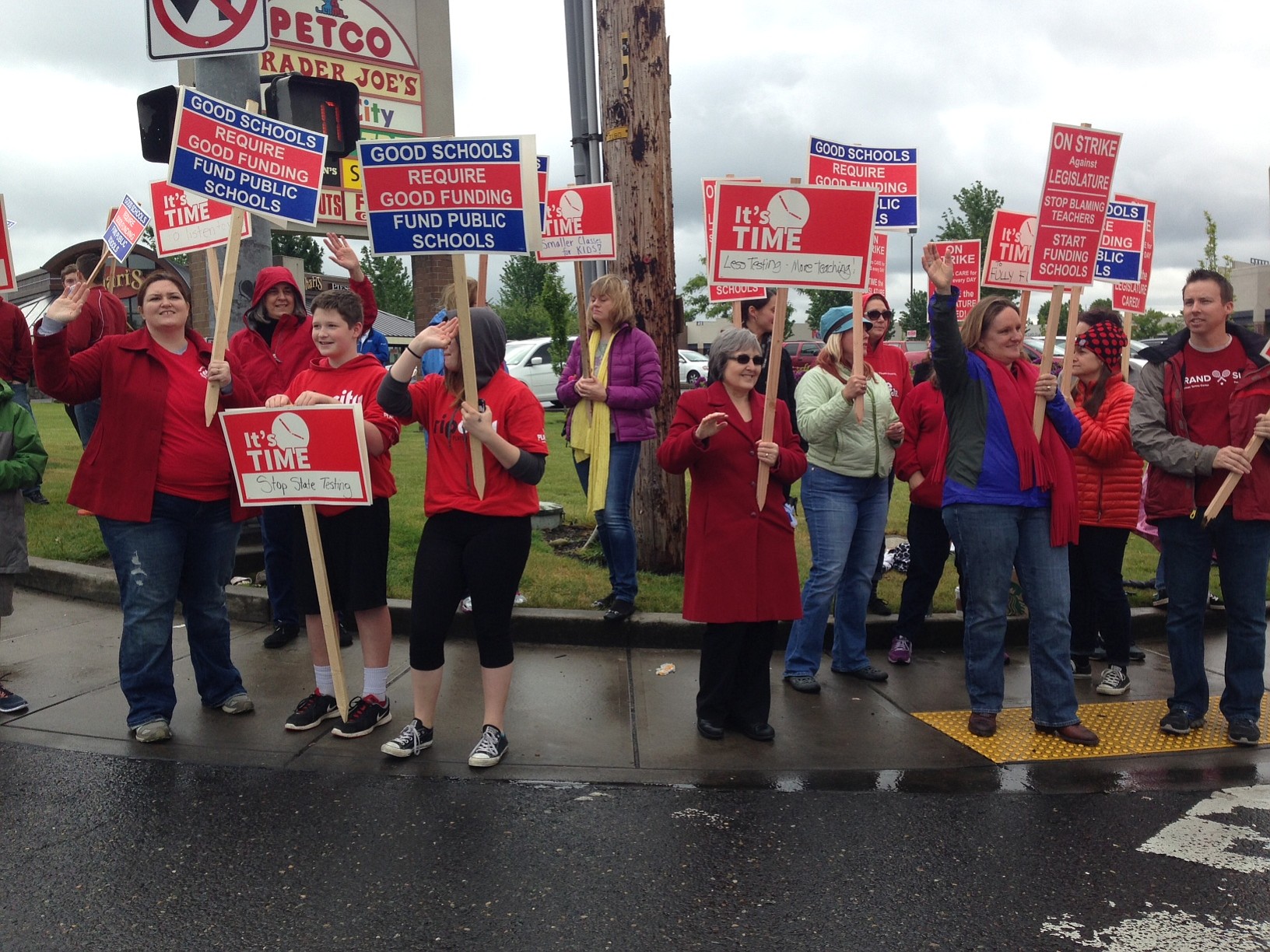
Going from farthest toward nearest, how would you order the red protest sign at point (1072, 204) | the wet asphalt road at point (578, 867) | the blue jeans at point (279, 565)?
the blue jeans at point (279, 565) → the red protest sign at point (1072, 204) → the wet asphalt road at point (578, 867)

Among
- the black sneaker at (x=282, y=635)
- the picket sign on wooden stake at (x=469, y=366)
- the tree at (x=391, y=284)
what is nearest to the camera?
the picket sign on wooden stake at (x=469, y=366)

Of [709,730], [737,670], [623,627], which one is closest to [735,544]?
[737,670]

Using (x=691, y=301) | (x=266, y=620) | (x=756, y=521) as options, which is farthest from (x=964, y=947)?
(x=691, y=301)

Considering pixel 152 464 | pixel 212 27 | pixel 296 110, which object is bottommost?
pixel 152 464

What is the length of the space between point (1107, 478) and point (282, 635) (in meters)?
4.66

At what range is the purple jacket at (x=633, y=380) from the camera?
6.57 meters

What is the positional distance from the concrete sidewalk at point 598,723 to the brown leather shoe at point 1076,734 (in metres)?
0.14

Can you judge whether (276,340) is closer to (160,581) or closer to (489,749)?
(160,581)

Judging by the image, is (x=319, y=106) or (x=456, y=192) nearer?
(x=456, y=192)

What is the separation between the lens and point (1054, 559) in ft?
16.8

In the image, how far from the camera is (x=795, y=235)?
17.3 feet

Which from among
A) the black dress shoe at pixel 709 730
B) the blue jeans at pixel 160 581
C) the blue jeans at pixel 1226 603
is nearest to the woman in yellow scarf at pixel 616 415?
the black dress shoe at pixel 709 730

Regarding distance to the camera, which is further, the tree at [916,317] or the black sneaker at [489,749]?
the tree at [916,317]

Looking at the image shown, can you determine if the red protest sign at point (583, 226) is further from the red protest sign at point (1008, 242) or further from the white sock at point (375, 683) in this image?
the white sock at point (375, 683)
